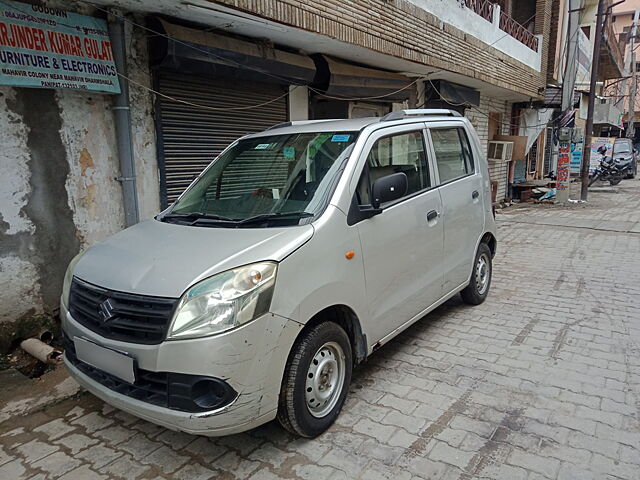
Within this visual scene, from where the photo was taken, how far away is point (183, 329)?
226cm

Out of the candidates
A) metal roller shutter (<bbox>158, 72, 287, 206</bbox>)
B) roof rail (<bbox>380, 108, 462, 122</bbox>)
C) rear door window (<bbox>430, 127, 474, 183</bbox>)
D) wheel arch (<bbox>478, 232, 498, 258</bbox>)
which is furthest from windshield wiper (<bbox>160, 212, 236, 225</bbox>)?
wheel arch (<bbox>478, 232, 498, 258</bbox>)

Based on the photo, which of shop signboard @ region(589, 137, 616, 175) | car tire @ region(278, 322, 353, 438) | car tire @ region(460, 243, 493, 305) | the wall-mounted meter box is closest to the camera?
car tire @ region(278, 322, 353, 438)

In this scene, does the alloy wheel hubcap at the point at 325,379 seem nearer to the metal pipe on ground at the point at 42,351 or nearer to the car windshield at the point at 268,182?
the car windshield at the point at 268,182

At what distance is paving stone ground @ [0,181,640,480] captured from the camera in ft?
8.39

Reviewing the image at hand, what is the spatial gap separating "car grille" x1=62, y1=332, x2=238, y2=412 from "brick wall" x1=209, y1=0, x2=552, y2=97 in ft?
12.5

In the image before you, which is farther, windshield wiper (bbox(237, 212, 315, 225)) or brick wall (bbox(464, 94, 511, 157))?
brick wall (bbox(464, 94, 511, 157))

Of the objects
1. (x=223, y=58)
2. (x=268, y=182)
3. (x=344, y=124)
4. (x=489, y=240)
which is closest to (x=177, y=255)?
(x=268, y=182)

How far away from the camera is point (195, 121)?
592 centimetres

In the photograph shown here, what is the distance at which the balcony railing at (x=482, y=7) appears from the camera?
10398mm

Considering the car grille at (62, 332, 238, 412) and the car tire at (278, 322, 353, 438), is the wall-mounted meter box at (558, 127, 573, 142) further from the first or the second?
the car grille at (62, 332, 238, 412)

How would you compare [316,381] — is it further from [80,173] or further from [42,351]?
[80,173]

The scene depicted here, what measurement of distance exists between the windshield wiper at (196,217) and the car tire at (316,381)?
0.95m

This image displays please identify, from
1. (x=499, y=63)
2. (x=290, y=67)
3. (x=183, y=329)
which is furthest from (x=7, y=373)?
(x=499, y=63)

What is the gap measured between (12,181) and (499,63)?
36.4 feet
